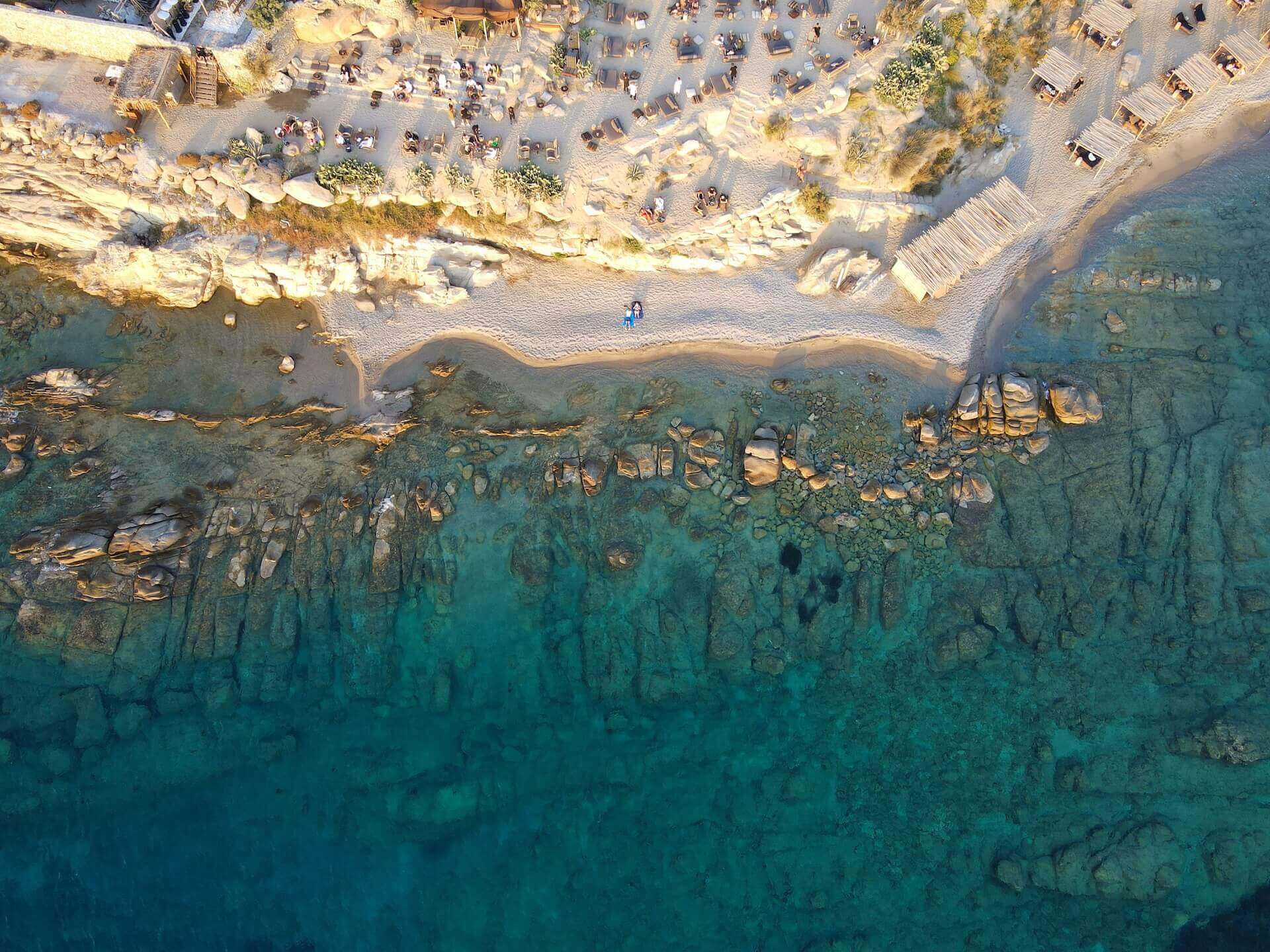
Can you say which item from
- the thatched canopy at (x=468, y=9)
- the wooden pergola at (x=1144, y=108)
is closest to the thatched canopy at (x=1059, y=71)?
the wooden pergola at (x=1144, y=108)

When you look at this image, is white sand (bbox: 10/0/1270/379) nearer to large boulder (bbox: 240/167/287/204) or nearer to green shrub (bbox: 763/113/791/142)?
green shrub (bbox: 763/113/791/142)

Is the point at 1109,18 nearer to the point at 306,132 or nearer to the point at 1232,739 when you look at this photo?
the point at 1232,739

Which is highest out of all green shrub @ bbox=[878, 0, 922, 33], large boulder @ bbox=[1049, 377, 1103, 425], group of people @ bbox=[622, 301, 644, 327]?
green shrub @ bbox=[878, 0, 922, 33]

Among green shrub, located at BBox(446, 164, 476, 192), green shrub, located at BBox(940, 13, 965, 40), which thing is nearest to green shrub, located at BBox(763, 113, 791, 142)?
green shrub, located at BBox(940, 13, 965, 40)

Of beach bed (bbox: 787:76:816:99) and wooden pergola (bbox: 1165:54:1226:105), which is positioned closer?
beach bed (bbox: 787:76:816:99)

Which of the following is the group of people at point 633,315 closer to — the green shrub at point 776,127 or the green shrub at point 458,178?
the green shrub at point 458,178

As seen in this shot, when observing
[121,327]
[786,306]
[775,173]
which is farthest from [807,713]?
[121,327]
